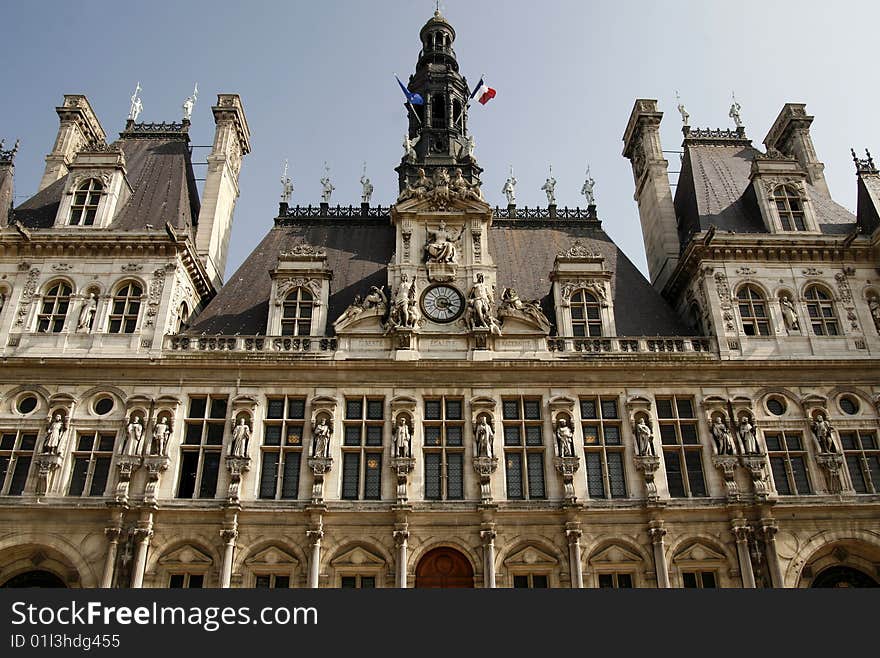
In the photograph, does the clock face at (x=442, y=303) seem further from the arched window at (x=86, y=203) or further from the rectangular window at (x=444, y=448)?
the arched window at (x=86, y=203)

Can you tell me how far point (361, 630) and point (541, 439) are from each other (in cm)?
1263

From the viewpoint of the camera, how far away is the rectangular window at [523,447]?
81.0 feet

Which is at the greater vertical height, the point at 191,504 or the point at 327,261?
the point at 327,261

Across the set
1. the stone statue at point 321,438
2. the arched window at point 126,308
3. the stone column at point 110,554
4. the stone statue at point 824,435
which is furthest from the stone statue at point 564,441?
the arched window at point 126,308

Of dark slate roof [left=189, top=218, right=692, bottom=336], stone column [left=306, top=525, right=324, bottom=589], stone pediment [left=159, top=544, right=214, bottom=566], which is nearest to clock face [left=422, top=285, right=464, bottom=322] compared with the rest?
dark slate roof [left=189, top=218, right=692, bottom=336]

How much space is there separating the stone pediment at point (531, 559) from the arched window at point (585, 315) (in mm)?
8240

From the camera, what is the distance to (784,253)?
95.6ft

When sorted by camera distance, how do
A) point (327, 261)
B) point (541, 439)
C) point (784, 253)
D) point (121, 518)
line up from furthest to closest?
point (327, 261) → point (784, 253) → point (541, 439) → point (121, 518)

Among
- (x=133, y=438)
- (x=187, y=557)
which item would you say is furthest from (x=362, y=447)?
(x=133, y=438)

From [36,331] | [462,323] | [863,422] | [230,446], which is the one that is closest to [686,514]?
[863,422]

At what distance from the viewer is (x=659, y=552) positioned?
76.7 feet

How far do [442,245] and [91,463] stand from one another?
46.6 ft

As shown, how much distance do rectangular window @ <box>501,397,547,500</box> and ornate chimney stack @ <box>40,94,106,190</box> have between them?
22.5 metres

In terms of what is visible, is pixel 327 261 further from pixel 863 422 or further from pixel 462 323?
pixel 863 422
